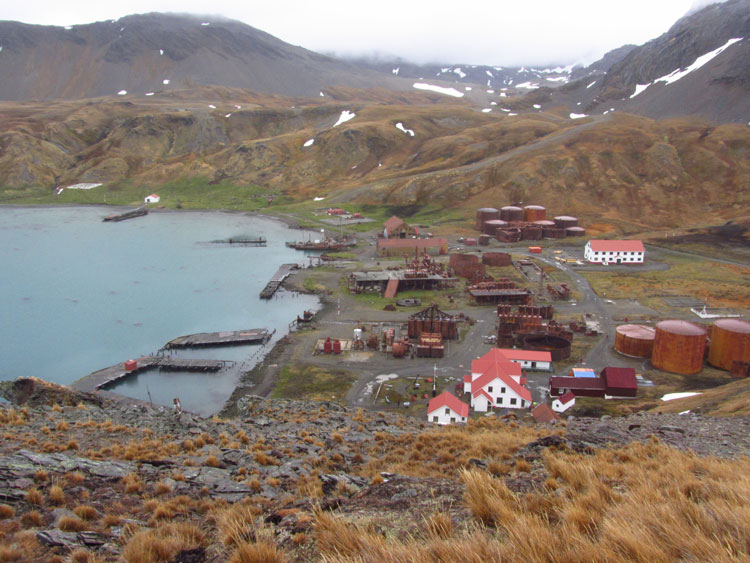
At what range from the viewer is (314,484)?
329 inches

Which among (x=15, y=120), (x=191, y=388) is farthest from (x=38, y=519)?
(x=15, y=120)

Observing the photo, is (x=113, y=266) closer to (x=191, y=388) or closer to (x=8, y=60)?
(x=191, y=388)

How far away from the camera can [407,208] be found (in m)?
86.9

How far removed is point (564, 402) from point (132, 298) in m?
37.3

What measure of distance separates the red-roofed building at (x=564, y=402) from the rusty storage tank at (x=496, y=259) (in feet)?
99.7

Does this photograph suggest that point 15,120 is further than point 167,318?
Yes

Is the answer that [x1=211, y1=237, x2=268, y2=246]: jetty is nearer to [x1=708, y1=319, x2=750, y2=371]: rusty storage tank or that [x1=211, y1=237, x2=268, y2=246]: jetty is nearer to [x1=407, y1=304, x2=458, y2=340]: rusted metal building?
[x1=407, y1=304, x2=458, y2=340]: rusted metal building

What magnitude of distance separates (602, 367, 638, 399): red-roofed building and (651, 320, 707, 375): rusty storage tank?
4.66 meters

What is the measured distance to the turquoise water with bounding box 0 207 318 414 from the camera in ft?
103

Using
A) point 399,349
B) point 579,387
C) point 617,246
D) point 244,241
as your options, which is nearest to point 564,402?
point 579,387

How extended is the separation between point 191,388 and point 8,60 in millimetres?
220726

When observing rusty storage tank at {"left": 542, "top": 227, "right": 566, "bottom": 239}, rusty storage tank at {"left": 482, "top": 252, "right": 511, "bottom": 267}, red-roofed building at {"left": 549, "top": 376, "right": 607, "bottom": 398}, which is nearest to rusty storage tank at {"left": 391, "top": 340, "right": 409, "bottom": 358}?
red-roofed building at {"left": 549, "top": 376, "right": 607, "bottom": 398}

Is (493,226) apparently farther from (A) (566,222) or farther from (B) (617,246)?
(B) (617,246)

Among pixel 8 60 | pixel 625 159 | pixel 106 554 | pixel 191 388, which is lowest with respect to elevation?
pixel 191 388
